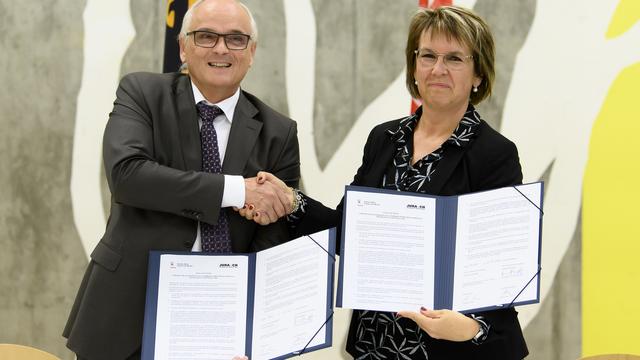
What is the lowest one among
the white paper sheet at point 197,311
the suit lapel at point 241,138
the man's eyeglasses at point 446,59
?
the white paper sheet at point 197,311

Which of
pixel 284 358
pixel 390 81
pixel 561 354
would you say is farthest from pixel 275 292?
pixel 561 354

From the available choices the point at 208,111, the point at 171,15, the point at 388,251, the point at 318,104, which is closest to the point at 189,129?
the point at 208,111

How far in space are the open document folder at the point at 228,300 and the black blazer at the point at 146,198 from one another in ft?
0.30

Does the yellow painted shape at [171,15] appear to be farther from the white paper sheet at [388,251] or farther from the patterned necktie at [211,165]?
the white paper sheet at [388,251]

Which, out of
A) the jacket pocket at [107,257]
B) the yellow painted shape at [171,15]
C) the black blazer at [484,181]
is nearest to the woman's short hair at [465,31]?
the black blazer at [484,181]

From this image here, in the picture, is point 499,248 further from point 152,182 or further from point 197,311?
point 152,182

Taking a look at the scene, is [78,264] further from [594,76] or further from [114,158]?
[594,76]

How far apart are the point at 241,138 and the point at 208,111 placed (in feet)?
0.46

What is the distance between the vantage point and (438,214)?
203 centimetres

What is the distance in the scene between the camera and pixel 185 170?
217cm

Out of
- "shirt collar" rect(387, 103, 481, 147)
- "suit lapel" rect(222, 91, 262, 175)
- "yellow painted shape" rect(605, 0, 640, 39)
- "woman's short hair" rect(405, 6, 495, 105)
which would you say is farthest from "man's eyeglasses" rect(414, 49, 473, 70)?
"yellow painted shape" rect(605, 0, 640, 39)

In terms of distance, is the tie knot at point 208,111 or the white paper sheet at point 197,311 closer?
A: the white paper sheet at point 197,311

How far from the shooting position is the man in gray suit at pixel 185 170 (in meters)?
2.09

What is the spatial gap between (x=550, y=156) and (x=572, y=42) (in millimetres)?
601
